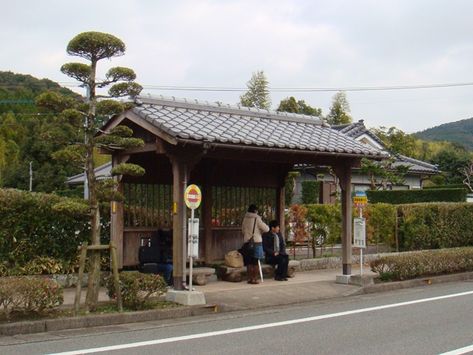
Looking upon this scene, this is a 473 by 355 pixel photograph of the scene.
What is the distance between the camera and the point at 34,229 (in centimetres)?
1326

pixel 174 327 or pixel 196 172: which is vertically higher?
pixel 196 172

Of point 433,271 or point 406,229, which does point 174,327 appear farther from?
point 406,229

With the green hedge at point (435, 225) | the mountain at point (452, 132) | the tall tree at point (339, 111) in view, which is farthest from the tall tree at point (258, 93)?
the mountain at point (452, 132)

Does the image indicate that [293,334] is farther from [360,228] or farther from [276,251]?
[276,251]

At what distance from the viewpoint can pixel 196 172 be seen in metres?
15.9

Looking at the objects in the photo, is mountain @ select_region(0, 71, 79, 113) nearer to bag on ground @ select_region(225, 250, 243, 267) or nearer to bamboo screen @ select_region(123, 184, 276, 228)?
bamboo screen @ select_region(123, 184, 276, 228)

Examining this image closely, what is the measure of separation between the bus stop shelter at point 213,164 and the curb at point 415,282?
2.88 feet

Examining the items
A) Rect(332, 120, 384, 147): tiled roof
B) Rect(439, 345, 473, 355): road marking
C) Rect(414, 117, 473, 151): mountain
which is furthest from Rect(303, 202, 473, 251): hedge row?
Rect(414, 117, 473, 151): mountain

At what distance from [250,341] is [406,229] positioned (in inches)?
553

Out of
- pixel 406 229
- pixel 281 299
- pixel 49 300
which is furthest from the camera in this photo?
pixel 406 229

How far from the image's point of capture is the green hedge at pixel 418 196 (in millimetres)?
28172

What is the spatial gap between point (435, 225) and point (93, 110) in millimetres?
15007

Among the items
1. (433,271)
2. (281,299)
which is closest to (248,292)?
(281,299)

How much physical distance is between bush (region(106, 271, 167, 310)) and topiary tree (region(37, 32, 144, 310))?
0.42 metres
